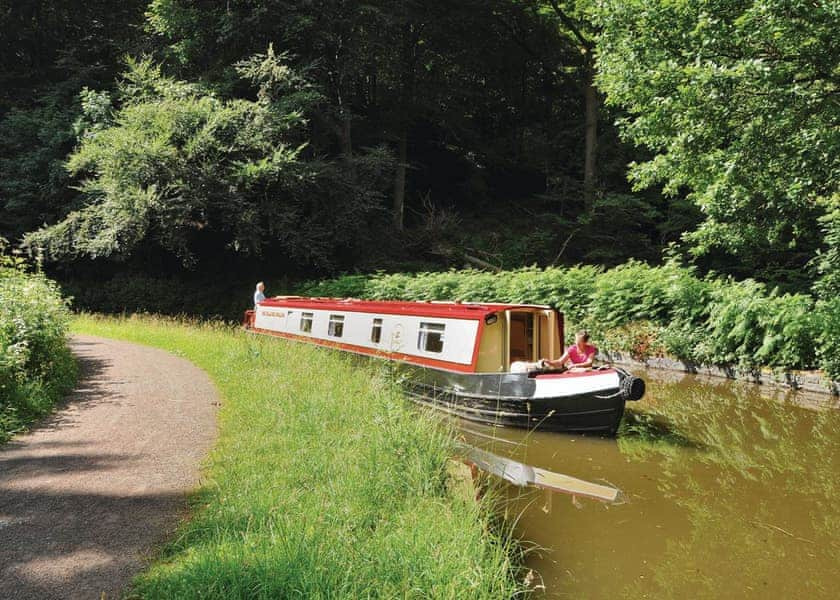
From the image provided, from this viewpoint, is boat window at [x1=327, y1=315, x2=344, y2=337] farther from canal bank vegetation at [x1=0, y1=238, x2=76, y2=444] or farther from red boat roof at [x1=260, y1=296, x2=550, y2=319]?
canal bank vegetation at [x1=0, y1=238, x2=76, y2=444]

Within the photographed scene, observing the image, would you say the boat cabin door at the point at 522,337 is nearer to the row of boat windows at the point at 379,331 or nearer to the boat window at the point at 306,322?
the row of boat windows at the point at 379,331

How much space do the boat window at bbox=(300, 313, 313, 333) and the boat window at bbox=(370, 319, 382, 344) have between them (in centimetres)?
291

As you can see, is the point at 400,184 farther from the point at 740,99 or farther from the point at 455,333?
the point at 455,333

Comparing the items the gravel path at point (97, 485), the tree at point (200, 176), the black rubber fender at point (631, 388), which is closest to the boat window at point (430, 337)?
A: the black rubber fender at point (631, 388)

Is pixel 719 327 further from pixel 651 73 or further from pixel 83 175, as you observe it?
pixel 83 175

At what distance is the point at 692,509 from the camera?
209 inches

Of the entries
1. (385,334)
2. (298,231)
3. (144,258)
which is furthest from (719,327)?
(144,258)

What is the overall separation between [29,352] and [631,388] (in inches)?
292

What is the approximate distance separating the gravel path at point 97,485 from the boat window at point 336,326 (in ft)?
12.0

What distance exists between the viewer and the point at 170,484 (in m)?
4.88

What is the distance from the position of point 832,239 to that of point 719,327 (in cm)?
304

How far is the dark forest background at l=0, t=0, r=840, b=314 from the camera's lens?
1605 cm

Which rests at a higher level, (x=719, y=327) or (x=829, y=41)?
(x=829, y=41)

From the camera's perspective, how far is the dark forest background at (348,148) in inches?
632
